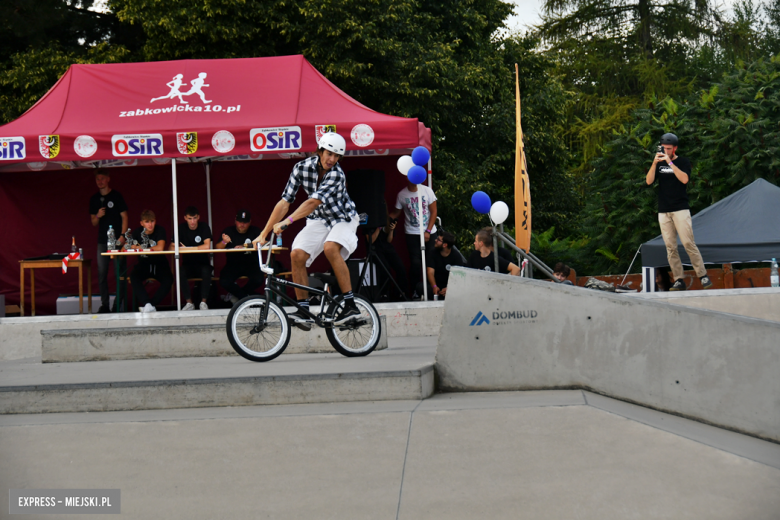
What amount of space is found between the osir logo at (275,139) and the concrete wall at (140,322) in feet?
6.73

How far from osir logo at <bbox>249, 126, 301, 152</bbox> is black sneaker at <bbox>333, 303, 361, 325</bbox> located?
11.7 feet

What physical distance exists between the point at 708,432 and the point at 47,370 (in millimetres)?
4953

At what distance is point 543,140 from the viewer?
2136cm

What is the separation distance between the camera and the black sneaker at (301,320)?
5579 mm

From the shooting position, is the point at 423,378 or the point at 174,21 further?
the point at 174,21

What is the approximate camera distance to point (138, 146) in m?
8.59

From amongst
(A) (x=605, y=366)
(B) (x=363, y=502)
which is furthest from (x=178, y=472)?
(A) (x=605, y=366)

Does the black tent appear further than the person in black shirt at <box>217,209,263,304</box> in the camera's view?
Yes

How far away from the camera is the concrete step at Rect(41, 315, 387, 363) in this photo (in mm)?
6520

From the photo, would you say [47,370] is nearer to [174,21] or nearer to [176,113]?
[176,113]

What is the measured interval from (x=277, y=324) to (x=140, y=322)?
322 centimetres

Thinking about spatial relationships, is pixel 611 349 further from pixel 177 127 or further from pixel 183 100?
pixel 183 100

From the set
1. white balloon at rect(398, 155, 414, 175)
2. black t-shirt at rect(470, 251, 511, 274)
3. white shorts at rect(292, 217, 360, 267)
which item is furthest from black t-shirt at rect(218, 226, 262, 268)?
white shorts at rect(292, 217, 360, 267)

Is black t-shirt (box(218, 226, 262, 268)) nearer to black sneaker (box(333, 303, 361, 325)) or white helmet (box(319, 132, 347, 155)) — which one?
white helmet (box(319, 132, 347, 155))
